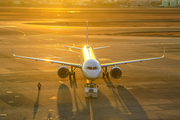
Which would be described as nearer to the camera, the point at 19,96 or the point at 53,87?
the point at 19,96

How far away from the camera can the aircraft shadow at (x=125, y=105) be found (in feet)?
77.9

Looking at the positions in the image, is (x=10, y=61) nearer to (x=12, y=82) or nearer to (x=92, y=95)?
(x=12, y=82)

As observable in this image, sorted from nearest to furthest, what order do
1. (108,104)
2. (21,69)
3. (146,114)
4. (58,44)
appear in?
1. (146,114)
2. (108,104)
3. (21,69)
4. (58,44)

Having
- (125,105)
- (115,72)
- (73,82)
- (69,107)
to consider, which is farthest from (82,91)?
(125,105)

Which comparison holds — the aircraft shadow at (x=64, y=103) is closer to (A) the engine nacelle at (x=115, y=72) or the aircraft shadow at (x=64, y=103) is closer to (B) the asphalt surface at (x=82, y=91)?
→ (B) the asphalt surface at (x=82, y=91)

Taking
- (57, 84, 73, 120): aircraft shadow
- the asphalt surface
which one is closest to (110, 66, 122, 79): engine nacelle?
the asphalt surface

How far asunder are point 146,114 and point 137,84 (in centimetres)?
970

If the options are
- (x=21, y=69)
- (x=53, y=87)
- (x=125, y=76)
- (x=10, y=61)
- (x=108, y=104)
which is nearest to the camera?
(x=108, y=104)

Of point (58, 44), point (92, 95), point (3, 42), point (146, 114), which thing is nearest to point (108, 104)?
point (92, 95)

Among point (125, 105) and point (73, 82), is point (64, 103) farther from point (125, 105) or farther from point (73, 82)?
point (73, 82)

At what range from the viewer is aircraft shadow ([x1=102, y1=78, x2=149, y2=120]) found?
77.9 feet

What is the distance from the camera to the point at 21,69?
1587 inches

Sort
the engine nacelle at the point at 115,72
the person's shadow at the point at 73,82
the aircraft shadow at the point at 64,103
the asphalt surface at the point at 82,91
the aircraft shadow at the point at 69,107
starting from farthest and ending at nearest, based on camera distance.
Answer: the engine nacelle at the point at 115,72
the person's shadow at the point at 73,82
the asphalt surface at the point at 82,91
the aircraft shadow at the point at 64,103
the aircraft shadow at the point at 69,107

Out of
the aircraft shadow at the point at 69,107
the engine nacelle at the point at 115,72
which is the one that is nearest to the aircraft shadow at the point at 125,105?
the engine nacelle at the point at 115,72
